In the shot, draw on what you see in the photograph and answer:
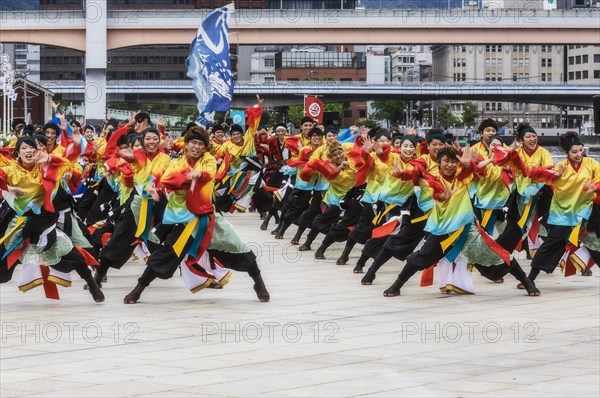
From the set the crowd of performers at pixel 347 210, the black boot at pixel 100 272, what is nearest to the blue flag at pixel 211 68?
the crowd of performers at pixel 347 210

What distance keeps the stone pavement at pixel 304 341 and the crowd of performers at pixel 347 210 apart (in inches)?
14.1

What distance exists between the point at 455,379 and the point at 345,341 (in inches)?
71.8

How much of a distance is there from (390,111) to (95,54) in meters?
74.5

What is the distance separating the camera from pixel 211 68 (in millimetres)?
28172

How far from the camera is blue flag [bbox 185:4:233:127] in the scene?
27531 mm

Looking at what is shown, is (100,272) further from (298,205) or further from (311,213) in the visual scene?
(298,205)

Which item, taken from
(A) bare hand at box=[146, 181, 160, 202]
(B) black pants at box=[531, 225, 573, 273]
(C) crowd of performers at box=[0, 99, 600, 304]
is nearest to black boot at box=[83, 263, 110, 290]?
(C) crowd of performers at box=[0, 99, 600, 304]

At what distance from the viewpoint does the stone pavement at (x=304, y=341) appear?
8.91 m

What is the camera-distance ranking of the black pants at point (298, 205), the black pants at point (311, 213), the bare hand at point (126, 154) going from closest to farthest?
1. the bare hand at point (126, 154)
2. the black pants at point (311, 213)
3. the black pants at point (298, 205)

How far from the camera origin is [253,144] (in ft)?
71.4

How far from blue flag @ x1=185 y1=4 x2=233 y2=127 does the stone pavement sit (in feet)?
40.8

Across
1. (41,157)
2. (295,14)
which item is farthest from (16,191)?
(295,14)

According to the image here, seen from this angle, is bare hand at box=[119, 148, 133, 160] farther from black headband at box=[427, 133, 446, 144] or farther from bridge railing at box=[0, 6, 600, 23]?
bridge railing at box=[0, 6, 600, 23]

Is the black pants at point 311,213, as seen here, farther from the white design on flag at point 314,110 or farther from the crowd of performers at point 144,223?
the white design on flag at point 314,110
